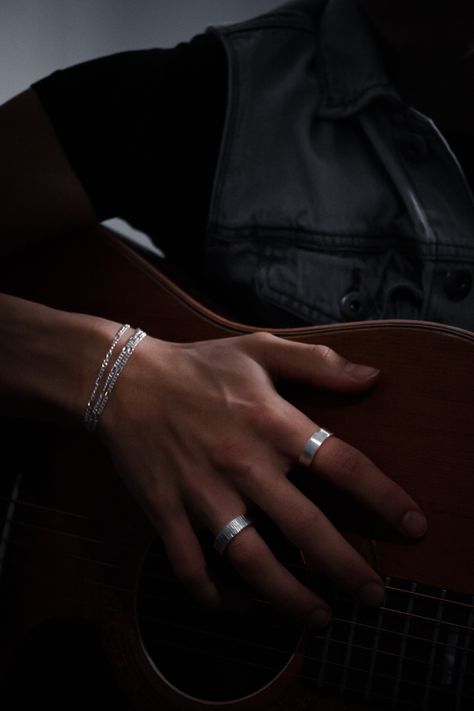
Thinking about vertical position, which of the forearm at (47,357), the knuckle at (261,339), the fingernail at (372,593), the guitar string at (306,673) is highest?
the forearm at (47,357)

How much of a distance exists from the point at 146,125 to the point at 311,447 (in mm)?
504

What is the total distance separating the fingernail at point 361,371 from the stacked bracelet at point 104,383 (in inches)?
8.9

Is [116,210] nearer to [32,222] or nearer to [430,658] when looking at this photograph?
[32,222]

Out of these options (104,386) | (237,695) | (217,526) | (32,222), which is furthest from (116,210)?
(237,695)

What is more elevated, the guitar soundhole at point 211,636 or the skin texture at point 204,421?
the skin texture at point 204,421

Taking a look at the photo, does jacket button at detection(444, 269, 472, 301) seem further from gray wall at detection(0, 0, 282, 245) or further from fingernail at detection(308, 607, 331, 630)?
gray wall at detection(0, 0, 282, 245)

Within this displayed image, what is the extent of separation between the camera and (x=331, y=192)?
0.86 meters

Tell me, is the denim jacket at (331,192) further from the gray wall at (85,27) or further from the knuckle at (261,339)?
the gray wall at (85,27)

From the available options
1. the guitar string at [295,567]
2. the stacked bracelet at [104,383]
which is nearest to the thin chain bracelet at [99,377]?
the stacked bracelet at [104,383]

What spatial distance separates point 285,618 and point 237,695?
0.32ft

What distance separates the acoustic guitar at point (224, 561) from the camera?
1.96 feet

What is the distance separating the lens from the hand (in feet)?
1.95

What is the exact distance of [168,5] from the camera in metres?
1.57

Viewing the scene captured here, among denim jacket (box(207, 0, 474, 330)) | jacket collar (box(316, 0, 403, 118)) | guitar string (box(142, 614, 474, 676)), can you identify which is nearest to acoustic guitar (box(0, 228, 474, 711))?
guitar string (box(142, 614, 474, 676))
